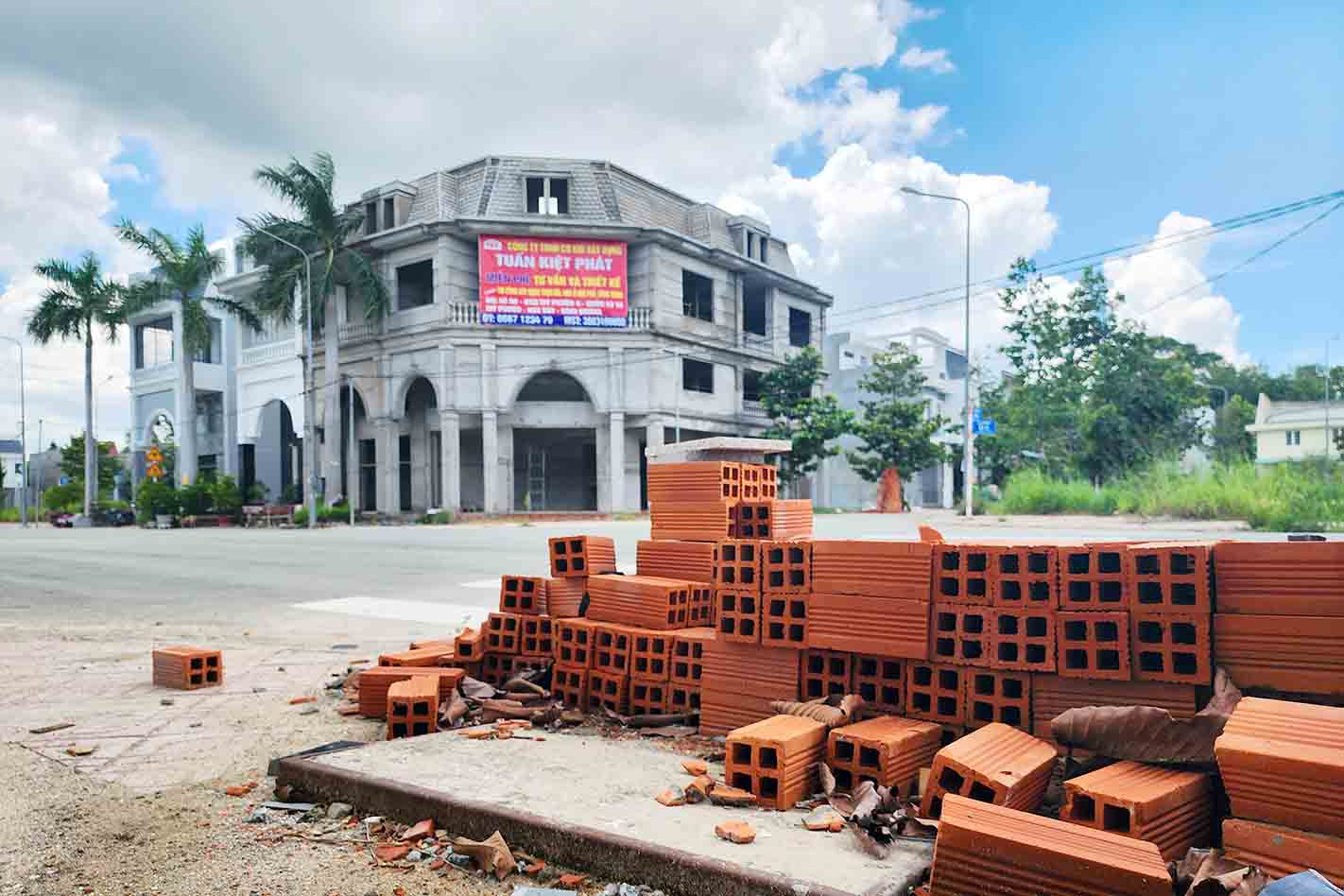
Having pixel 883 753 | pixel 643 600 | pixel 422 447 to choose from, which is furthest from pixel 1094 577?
pixel 422 447

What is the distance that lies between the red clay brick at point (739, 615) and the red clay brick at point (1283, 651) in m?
2.26

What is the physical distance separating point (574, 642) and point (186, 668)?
10.7ft

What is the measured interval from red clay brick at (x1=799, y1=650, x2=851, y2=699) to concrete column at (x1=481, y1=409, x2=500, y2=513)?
3031cm

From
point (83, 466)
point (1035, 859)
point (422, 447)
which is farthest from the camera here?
point (83, 466)

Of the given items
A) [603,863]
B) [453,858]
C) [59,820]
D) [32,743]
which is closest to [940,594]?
[603,863]

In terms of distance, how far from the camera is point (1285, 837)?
116 inches

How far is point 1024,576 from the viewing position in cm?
421

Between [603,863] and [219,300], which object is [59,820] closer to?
[603,863]

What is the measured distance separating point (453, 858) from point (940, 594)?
2638 mm

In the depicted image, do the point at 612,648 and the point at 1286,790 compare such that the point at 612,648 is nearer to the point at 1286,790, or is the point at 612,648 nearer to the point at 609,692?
the point at 609,692

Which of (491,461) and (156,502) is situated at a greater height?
(491,461)

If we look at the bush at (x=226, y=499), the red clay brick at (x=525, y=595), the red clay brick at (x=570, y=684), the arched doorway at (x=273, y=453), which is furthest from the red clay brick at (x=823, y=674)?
the arched doorway at (x=273, y=453)

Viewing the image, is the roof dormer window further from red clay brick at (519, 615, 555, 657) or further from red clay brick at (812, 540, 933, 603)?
red clay brick at (812, 540, 933, 603)

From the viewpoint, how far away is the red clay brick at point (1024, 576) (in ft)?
13.7
